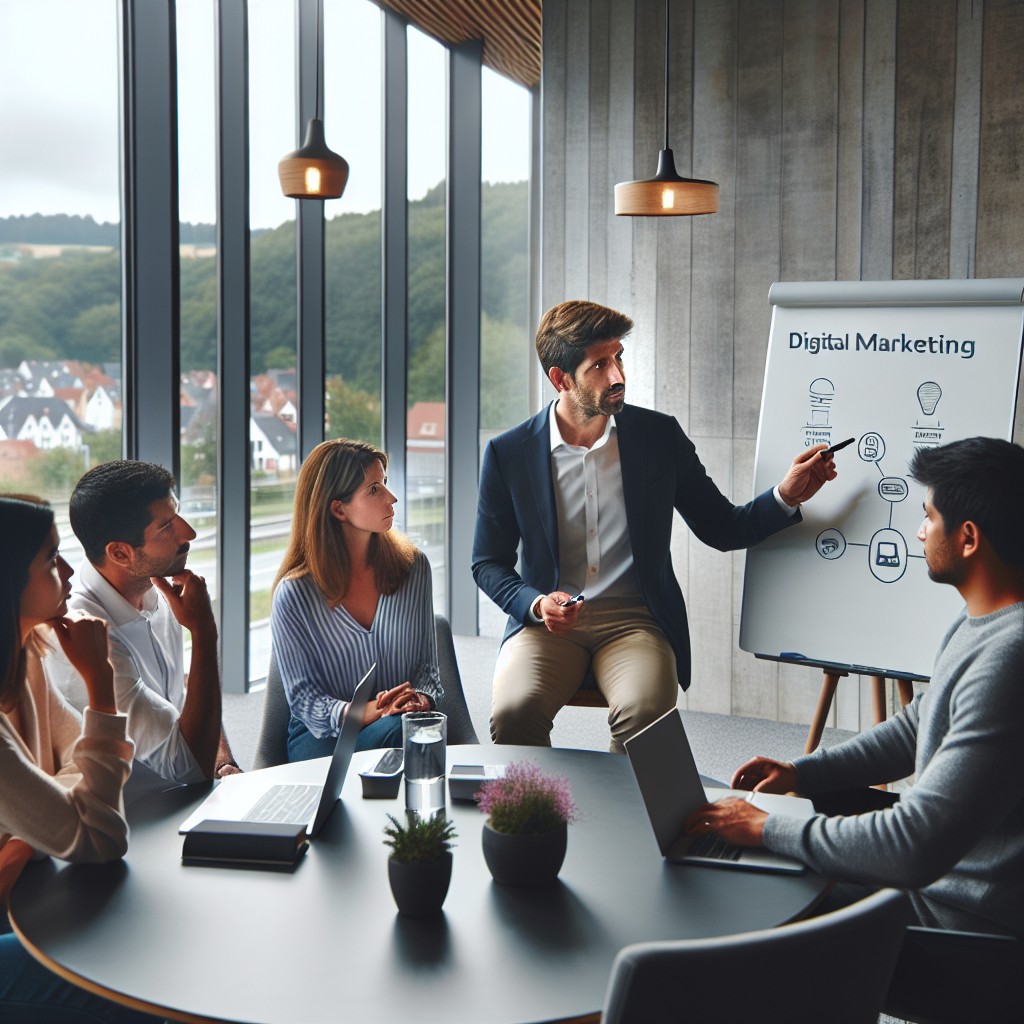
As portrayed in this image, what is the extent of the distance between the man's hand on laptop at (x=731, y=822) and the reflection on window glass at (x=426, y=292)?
4777 millimetres

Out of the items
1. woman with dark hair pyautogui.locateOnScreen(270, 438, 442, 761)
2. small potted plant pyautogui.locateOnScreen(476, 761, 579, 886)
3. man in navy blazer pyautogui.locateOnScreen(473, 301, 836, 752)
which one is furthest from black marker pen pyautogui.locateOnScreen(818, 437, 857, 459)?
small potted plant pyautogui.locateOnScreen(476, 761, 579, 886)

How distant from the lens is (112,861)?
1.66 metres

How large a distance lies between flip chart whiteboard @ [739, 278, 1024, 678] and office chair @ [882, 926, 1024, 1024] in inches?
67.5

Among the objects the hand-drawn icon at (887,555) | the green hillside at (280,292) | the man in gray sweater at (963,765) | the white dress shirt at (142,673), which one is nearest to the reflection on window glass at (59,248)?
the green hillside at (280,292)

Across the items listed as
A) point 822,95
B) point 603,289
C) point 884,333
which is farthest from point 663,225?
point 884,333

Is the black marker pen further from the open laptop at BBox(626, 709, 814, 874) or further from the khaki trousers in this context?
the open laptop at BBox(626, 709, 814, 874)

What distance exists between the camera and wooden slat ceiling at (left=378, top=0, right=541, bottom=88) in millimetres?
5840

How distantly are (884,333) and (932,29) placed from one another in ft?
5.62

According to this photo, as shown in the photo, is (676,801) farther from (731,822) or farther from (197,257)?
(197,257)

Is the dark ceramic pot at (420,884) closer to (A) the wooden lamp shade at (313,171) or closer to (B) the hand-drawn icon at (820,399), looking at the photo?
(B) the hand-drawn icon at (820,399)

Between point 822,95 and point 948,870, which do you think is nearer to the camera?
point 948,870

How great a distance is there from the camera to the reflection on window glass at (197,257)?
14.9ft

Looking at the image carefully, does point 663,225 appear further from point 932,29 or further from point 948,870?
point 948,870

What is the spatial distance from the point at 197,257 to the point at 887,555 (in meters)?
3.06
